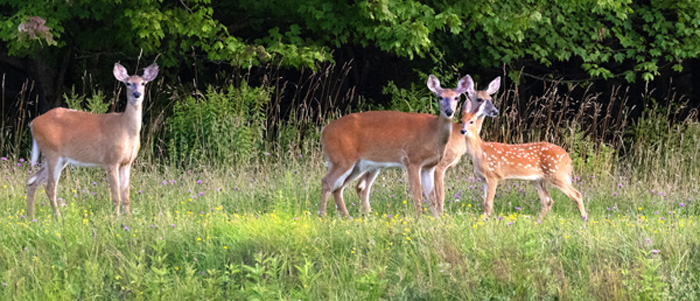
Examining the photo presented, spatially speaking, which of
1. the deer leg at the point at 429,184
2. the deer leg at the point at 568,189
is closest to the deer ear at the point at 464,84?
the deer leg at the point at 429,184

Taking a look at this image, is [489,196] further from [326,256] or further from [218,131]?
[218,131]

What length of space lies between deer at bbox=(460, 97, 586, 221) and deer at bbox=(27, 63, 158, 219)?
2937mm

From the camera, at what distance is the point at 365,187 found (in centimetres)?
891

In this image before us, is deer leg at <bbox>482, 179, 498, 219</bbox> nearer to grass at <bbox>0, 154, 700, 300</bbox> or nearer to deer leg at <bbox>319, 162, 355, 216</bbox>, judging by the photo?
grass at <bbox>0, 154, 700, 300</bbox>

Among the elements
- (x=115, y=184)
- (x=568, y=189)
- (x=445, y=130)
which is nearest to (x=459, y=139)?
(x=445, y=130)

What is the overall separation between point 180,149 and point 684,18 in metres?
7.18

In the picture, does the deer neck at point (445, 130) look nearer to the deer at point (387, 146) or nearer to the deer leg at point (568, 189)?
the deer at point (387, 146)

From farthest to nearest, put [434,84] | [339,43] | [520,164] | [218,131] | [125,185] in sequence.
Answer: [339,43], [218,131], [520,164], [434,84], [125,185]

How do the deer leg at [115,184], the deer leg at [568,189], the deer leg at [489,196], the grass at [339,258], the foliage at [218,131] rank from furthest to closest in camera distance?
the foliage at [218,131] < the deer leg at [568,189] < the deer leg at [489,196] < the deer leg at [115,184] < the grass at [339,258]

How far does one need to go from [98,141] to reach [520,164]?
3858mm

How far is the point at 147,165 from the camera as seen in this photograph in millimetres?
11391

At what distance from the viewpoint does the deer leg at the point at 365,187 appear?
879 cm

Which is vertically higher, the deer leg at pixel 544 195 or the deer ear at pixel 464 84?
the deer ear at pixel 464 84

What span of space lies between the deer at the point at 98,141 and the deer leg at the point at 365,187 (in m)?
2.02
